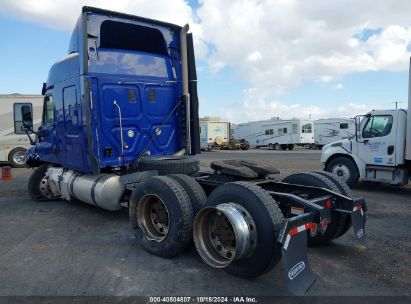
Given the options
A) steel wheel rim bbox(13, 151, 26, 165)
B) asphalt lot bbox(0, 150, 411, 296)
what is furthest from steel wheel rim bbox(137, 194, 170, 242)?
steel wheel rim bbox(13, 151, 26, 165)

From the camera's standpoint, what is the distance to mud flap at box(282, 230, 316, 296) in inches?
138

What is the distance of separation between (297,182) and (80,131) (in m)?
3.89

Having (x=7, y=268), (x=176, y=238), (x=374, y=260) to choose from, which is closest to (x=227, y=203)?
(x=176, y=238)

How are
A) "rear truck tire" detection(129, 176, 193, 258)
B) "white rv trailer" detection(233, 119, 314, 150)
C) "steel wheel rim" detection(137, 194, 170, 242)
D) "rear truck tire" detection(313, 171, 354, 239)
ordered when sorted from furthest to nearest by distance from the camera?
1. "white rv trailer" detection(233, 119, 314, 150)
2. "steel wheel rim" detection(137, 194, 170, 242)
3. "rear truck tire" detection(313, 171, 354, 239)
4. "rear truck tire" detection(129, 176, 193, 258)

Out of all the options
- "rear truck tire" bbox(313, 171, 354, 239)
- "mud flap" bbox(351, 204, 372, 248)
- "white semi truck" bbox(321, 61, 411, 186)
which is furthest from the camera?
"white semi truck" bbox(321, 61, 411, 186)

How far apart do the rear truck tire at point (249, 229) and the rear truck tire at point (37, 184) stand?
5.62 metres

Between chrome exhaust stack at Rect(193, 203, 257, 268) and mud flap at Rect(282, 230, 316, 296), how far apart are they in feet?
1.27

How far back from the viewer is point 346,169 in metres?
10.8

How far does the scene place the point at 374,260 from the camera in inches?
187

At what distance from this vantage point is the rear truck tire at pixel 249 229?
374cm

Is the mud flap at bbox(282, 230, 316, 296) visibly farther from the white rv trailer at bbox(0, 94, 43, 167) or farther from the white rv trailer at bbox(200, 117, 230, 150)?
the white rv trailer at bbox(200, 117, 230, 150)

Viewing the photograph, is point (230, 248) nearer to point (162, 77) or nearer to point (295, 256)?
point (295, 256)

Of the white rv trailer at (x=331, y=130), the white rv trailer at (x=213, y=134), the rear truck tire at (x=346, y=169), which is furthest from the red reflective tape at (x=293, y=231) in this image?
the white rv trailer at (x=331, y=130)

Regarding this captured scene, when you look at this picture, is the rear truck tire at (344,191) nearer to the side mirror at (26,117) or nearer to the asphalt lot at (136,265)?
the asphalt lot at (136,265)
